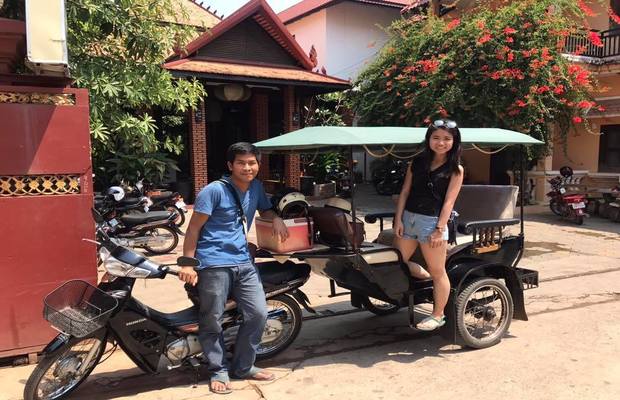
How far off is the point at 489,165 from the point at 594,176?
10.7 feet

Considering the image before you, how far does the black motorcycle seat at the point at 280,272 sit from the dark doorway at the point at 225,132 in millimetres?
12169

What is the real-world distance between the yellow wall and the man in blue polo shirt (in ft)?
49.7

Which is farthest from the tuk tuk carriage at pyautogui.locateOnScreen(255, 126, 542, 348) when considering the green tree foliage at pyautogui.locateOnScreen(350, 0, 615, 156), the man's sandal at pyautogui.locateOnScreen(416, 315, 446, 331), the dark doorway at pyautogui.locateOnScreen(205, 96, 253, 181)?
the dark doorway at pyautogui.locateOnScreen(205, 96, 253, 181)

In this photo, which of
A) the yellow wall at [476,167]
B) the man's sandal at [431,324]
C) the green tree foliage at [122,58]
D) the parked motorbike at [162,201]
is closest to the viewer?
the man's sandal at [431,324]

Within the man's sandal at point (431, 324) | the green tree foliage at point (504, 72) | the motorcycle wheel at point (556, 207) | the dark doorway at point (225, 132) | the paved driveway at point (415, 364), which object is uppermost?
the green tree foliage at point (504, 72)

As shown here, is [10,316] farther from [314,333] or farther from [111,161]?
[111,161]

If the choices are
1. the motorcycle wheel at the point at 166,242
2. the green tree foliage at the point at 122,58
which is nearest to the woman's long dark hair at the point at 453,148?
the green tree foliage at the point at 122,58

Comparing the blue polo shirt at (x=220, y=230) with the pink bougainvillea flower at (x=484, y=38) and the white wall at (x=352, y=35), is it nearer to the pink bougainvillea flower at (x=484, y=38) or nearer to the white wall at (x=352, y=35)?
the pink bougainvillea flower at (x=484, y=38)

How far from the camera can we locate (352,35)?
22.0 metres

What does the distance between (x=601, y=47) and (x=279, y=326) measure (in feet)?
48.0

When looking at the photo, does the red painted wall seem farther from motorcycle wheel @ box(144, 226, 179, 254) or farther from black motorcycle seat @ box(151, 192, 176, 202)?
black motorcycle seat @ box(151, 192, 176, 202)

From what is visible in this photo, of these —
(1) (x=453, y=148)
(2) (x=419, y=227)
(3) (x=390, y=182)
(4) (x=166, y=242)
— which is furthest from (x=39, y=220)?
(3) (x=390, y=182)

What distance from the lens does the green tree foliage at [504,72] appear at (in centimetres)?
1195

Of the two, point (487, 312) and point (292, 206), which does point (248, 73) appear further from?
point (487, 312)
